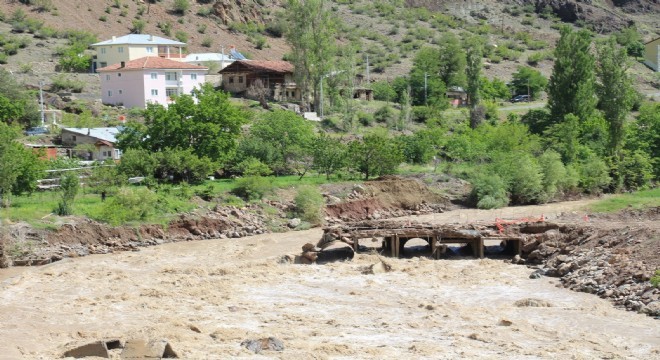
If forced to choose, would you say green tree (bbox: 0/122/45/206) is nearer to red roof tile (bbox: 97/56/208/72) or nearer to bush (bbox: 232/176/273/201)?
bush (bbox: 232/176/273/201)

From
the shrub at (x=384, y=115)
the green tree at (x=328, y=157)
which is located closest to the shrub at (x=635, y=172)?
the green tree at (x=328, y=157)

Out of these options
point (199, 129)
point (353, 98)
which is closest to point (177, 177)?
point (199, 129)

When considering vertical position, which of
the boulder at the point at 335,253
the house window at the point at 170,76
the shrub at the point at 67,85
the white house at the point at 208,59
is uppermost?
the white house at the point at 208,59

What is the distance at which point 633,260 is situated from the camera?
4525 cm

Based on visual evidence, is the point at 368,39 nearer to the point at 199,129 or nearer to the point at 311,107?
the point at 311,107

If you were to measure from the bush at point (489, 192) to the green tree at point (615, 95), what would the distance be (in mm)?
13967

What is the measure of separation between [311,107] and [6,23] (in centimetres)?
4267

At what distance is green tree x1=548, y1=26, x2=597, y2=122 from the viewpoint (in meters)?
92.5

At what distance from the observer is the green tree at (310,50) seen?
10088 centimetres

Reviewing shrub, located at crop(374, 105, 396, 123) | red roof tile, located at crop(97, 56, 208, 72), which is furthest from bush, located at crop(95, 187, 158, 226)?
shrub, located at crop(374, 105, 396, 123)

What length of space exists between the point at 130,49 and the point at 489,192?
162 ft

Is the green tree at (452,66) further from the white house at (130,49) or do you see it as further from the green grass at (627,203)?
the green grass at (627,203)

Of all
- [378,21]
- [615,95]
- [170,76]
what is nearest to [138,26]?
[170,76]

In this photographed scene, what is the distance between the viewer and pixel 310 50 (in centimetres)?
10031
